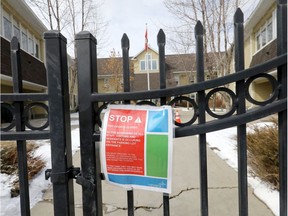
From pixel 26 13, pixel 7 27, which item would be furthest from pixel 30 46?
pixel 7 27

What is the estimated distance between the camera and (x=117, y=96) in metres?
1.41

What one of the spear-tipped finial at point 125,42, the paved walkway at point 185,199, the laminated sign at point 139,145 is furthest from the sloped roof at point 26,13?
the laminated sign at point 139,145

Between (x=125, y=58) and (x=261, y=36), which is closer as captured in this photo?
(x=125, y=58)

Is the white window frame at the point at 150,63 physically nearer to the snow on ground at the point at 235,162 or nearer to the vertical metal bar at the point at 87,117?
the snow on ground at the point at 235,162

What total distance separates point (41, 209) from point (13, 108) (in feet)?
7.28

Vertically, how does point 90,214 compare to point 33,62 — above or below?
below

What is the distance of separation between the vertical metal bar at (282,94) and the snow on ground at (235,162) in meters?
1.70

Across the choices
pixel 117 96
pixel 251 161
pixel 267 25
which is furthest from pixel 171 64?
pixel 117 96

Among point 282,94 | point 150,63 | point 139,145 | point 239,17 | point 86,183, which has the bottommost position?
point 86,183

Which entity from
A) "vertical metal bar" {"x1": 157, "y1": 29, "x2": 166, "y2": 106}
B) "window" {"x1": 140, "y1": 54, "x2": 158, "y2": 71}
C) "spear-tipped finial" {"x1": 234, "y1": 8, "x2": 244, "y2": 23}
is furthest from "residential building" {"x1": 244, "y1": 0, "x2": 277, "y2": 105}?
"window" {"x1": 140, "y1": 54, "x2": 158, "y2": 71}

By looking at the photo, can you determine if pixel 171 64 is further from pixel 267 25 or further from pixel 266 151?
pixel 266 151

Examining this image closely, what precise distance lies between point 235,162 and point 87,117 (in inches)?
175

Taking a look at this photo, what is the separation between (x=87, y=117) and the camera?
4.66 ft

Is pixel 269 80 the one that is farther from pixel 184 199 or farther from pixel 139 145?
pixel 184 199
